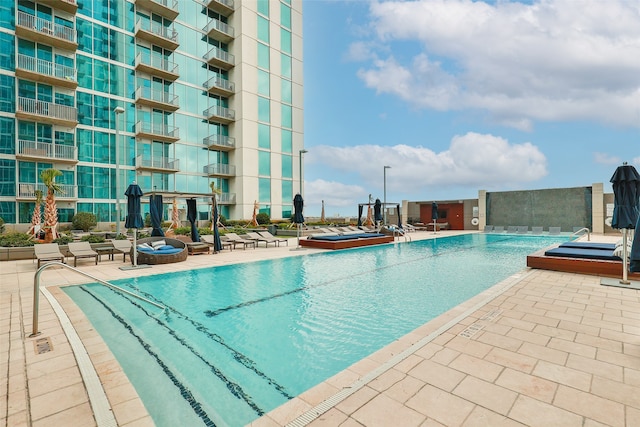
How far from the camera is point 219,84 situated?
90.1 ft

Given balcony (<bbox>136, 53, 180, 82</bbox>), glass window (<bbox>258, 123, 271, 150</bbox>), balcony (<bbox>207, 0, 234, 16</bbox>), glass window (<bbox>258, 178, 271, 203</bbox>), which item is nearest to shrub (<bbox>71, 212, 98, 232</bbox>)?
balcony (<bbox>136, 53, 180, 82</bbox>)

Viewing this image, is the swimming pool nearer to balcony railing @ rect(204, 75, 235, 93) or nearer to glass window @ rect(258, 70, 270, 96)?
balcony railing @ rect(204, 75, 235, 93)

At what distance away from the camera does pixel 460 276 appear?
863cm

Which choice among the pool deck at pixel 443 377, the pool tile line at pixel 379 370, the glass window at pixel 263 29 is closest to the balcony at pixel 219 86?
the glass window at pixel 263 29

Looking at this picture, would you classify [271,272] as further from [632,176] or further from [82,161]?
[82,161]

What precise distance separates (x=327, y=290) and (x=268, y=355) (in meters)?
3.36

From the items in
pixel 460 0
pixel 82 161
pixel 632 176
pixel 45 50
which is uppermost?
pixel 45 50

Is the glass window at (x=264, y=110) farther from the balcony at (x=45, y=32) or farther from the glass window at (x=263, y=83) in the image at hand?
the balcony at (x=45, y=32)

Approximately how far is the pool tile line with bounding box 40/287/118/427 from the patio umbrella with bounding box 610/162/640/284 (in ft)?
29.4

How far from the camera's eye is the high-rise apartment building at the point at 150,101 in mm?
18812

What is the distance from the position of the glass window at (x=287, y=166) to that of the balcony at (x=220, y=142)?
17.2 ft

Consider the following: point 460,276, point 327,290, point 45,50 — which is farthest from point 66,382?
point 45,50

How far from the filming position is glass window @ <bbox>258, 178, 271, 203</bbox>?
94.7ft

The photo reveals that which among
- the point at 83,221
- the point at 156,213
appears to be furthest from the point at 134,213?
the point at 83,221
